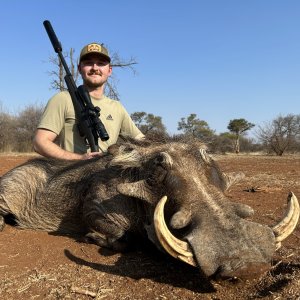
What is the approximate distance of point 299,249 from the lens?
337 cm

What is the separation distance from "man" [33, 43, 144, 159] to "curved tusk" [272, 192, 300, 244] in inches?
89.6

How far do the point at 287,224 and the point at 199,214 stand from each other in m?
0.55

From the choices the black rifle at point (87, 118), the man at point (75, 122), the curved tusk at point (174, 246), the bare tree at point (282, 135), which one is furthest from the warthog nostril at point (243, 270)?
the bare tree at point (282, 135)

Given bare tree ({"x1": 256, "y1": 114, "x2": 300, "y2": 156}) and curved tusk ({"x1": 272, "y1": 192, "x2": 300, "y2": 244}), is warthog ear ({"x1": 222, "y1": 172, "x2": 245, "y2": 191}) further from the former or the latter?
bare tree ({"x1": 256, "y1": 114, "x2": 300, "y2": 156})

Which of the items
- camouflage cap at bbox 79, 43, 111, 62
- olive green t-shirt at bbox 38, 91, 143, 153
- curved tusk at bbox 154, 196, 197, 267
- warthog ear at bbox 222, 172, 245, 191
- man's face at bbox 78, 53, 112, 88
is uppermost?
camouflage cap at bbox 79, 43, 111, 62

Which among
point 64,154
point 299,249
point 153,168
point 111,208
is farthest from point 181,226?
point 64,154

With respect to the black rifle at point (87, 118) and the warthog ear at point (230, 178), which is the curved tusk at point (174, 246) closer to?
the warthog ear at point (230, 178)

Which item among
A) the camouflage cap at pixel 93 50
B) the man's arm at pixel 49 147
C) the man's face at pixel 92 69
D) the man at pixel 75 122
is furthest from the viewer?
the man's face at pixel 92 69

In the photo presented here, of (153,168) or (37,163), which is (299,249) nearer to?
(153,168)

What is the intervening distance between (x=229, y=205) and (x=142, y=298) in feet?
2.64

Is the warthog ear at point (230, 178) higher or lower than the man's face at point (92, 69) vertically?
lower

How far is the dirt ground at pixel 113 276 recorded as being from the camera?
8.29ft

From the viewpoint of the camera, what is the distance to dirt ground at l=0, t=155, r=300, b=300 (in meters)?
2.53

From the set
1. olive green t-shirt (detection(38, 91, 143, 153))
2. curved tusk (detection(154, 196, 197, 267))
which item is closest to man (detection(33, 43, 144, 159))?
olive green t-shirt (detection(38, 91, 143, 153))
